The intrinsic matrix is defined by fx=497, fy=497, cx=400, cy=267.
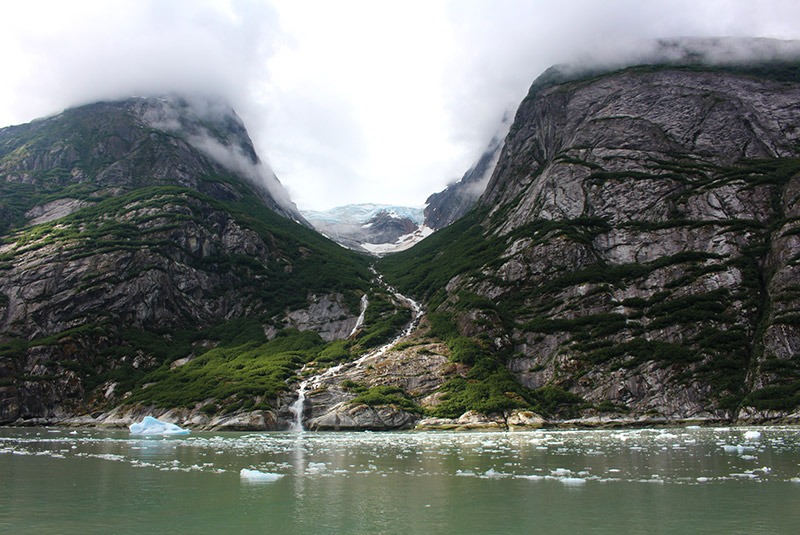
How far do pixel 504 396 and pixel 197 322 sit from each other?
8384 centimetres

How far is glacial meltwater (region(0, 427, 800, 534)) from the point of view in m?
14.8

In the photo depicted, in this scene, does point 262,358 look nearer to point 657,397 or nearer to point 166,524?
point 657,397

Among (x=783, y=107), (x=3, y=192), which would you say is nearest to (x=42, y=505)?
(x=783, y=107)

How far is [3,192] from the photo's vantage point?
522 ft

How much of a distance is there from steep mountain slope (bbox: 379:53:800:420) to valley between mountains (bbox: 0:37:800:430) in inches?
16.1

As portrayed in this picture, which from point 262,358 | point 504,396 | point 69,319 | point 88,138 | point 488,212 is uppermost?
point 88,138

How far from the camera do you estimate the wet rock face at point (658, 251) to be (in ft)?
223

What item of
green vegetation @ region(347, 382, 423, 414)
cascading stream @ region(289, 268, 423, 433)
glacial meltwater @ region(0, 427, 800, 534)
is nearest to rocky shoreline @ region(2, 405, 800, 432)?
green vegetation @ region(347, 382, 423, 414)

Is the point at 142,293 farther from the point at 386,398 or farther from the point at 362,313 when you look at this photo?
the point at 386,398

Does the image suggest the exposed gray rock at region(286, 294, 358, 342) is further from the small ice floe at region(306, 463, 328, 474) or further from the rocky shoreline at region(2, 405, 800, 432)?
the small ice floe at region(306, 463, 328, 474)

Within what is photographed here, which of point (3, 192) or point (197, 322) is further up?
point (3, 192)

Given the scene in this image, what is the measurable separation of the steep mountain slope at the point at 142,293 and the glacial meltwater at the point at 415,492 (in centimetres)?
5045

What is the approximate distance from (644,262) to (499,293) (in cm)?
2838

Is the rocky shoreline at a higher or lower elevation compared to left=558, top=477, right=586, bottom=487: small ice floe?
lower
